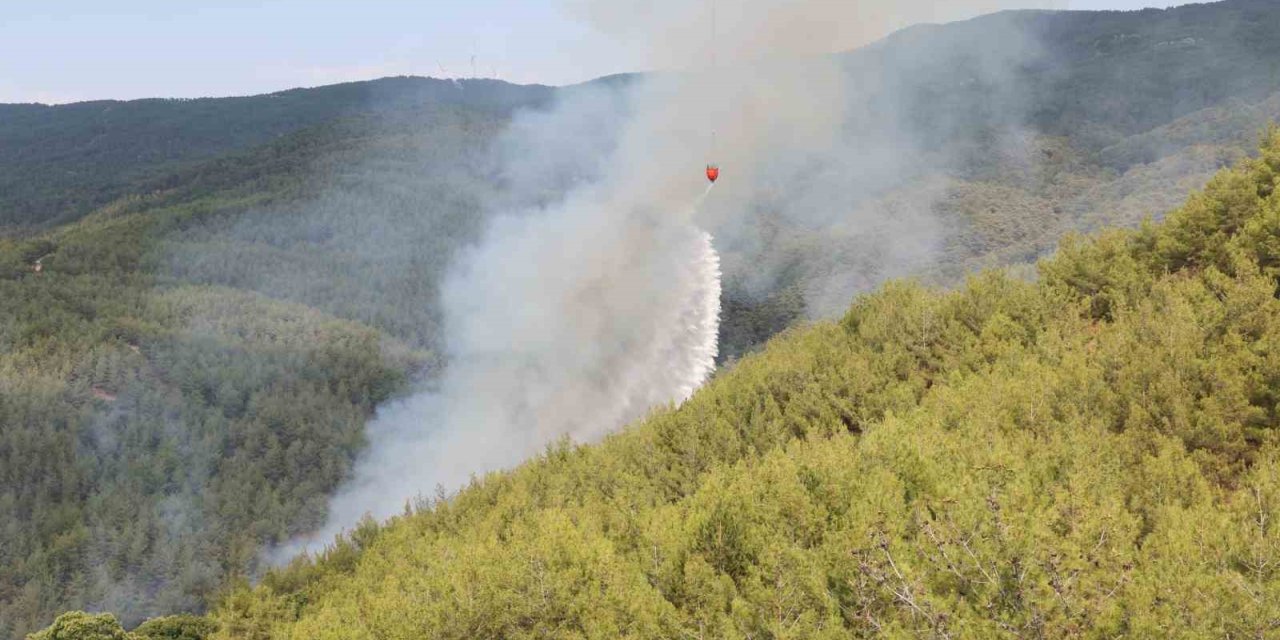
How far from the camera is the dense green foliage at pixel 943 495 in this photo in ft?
55.6

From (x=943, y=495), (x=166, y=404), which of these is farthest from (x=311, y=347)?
(x=943, y=495)

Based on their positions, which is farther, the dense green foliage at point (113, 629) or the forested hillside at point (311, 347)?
the forested hillside at point (311, 347)

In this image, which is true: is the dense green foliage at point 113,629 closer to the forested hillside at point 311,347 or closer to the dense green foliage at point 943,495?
the dense green foliage at point 943,495

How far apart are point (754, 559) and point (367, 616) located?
17563 millimetres

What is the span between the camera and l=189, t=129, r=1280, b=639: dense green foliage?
667 inches

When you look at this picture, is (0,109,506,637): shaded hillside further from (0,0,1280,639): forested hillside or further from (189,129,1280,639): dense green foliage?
(189,129,1280,639): dense green foliage

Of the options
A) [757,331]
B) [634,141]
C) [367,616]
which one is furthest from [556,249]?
[367,616]

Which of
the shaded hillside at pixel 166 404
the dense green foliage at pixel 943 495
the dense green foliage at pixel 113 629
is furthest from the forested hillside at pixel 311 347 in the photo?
the dense green foliage at pixel 113 629

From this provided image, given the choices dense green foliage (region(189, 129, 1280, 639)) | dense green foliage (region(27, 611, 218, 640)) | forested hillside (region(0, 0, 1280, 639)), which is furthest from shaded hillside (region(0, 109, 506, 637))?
dense green foliage (region(189, 129, 1280, 639))

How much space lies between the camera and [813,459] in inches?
1176

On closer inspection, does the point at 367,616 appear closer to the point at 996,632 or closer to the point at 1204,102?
the point at 996,632

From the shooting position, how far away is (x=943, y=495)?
72.7 ft

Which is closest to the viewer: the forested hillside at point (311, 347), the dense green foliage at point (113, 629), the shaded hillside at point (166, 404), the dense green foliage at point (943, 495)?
the dense green foliage at point (943, 495)

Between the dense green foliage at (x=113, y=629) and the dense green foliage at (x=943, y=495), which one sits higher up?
the dense green foliage at (x=943, y=495)
